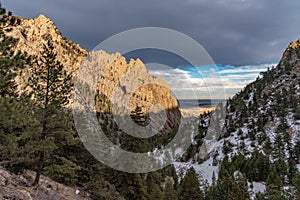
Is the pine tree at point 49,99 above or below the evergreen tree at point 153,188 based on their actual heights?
above

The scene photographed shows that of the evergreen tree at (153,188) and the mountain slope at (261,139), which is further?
the mountain slope at (261,139)

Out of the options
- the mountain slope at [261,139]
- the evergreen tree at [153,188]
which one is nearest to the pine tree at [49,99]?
the evergreen tree at [153,188]

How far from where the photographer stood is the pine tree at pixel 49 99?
20.7 meters

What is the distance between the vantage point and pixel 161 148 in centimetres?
13662

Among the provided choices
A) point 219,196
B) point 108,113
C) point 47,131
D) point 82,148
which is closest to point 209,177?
point 219,196

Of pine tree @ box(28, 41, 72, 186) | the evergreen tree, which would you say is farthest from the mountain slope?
pine tree @ box(28, 41, 72, 186)

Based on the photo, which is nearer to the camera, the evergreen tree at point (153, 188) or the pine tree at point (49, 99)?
the pine tree at point (49, 99)

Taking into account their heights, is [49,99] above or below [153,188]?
above

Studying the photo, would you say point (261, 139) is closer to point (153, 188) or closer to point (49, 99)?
point (153, 188)

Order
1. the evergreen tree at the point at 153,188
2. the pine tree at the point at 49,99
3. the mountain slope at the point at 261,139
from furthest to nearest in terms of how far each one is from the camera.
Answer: the mountain slope at the point at 261,139 < the evergreen tree at the point at 153,188 < the pine tree at the point at 49,99

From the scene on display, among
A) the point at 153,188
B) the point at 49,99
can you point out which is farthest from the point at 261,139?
the point at 49,99

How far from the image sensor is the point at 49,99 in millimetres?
21453

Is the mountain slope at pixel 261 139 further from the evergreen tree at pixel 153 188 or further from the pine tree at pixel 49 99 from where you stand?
the pine tree at pixel 49 99

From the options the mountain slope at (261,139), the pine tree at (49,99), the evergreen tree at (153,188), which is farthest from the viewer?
the mountain slope at (261,139)
